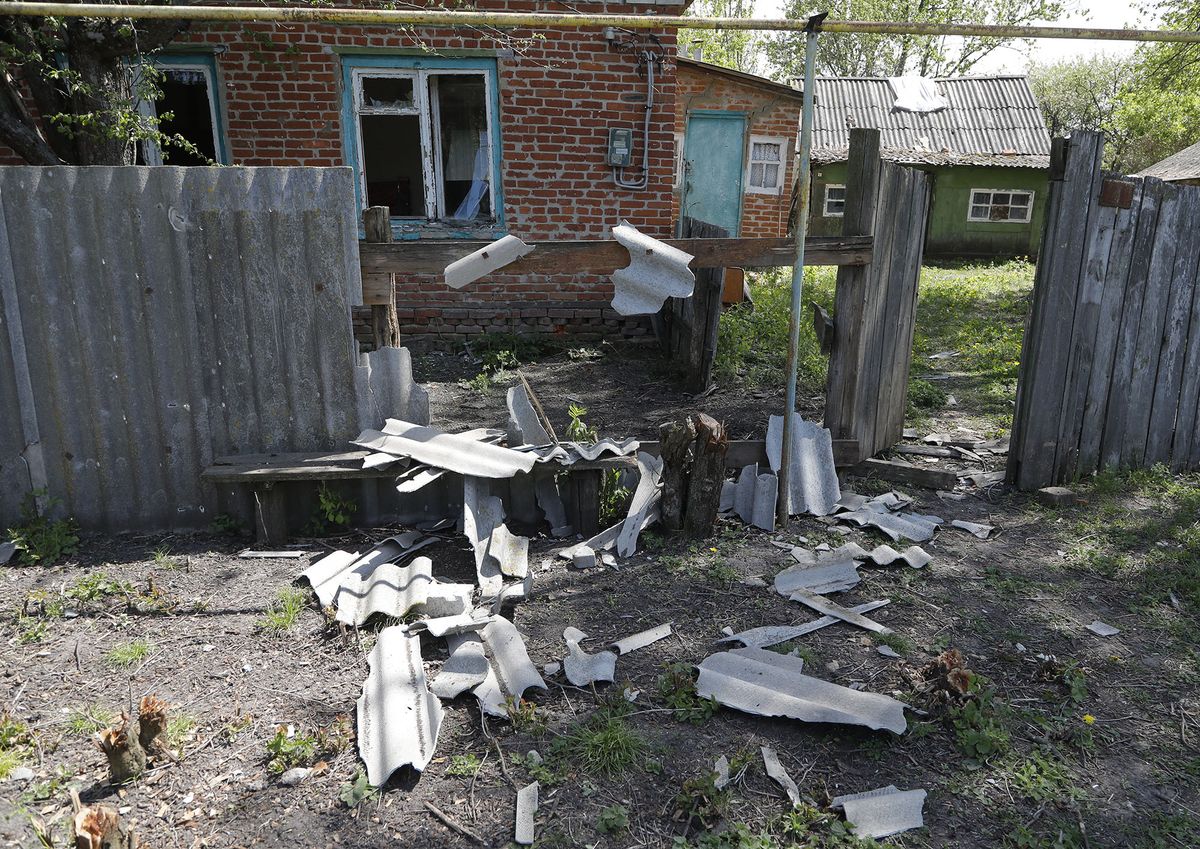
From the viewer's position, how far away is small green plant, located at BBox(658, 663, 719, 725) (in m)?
3.09

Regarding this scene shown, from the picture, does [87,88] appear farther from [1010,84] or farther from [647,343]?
[1010,84]

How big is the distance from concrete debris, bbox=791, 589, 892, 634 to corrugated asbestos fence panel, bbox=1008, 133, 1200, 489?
88.8 inches

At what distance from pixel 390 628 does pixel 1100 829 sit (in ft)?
8.99

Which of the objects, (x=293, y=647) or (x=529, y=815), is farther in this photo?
(x=293, y=647)

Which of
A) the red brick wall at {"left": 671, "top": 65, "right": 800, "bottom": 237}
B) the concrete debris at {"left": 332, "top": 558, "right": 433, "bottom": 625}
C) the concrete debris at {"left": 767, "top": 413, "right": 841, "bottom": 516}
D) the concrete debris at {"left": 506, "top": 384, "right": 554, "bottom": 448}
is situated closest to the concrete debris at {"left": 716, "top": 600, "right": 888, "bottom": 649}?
the concrete debris at {"left": 767, "top": 413, "right": 841, "bottom": 516}

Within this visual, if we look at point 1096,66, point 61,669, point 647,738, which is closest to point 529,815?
point 647,738

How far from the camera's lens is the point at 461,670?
10.9 feet

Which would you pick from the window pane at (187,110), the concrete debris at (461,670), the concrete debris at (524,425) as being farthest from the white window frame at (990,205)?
the concrete debris at (461,670)

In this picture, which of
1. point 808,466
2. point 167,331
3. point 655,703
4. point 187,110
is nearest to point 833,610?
point 655,703

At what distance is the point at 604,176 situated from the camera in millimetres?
9250

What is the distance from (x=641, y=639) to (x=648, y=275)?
209 centimetres

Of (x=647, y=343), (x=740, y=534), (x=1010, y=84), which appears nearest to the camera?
(x=740, y=534)

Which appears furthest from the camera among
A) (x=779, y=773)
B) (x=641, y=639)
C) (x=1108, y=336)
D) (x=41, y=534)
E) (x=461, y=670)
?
(x=1108, y=336)

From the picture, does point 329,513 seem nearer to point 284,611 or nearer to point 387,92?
point 284,611
